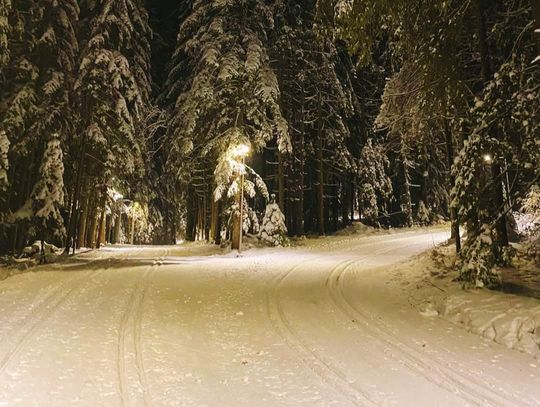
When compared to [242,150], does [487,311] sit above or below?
below

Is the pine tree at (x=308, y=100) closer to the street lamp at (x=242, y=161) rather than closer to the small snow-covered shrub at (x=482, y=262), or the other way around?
the street lamp at (x=242, y=161)

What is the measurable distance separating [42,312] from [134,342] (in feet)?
9.69

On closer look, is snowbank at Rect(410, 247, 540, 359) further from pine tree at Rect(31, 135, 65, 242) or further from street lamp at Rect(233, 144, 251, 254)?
pine tree at Rect(31, 135, 65, 242)

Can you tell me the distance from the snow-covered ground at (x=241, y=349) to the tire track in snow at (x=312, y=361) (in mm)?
17

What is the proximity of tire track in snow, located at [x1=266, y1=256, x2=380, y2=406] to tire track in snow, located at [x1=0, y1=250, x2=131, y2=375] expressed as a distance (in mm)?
3801

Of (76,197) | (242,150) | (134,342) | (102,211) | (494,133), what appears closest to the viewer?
(134,342)

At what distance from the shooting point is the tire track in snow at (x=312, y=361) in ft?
17.1

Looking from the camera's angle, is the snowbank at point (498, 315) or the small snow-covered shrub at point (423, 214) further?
the small snow-covered shrub at point (423, 214)

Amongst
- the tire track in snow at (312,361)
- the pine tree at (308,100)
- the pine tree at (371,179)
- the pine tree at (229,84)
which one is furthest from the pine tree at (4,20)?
the pine tree at (371,179)

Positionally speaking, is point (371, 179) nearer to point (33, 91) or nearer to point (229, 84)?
point (229, 84)

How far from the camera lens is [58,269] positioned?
50.8 feet

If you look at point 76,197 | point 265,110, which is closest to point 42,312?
point 76,197

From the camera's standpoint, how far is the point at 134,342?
7109 millimetres

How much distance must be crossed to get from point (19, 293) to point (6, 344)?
14.8 feet
